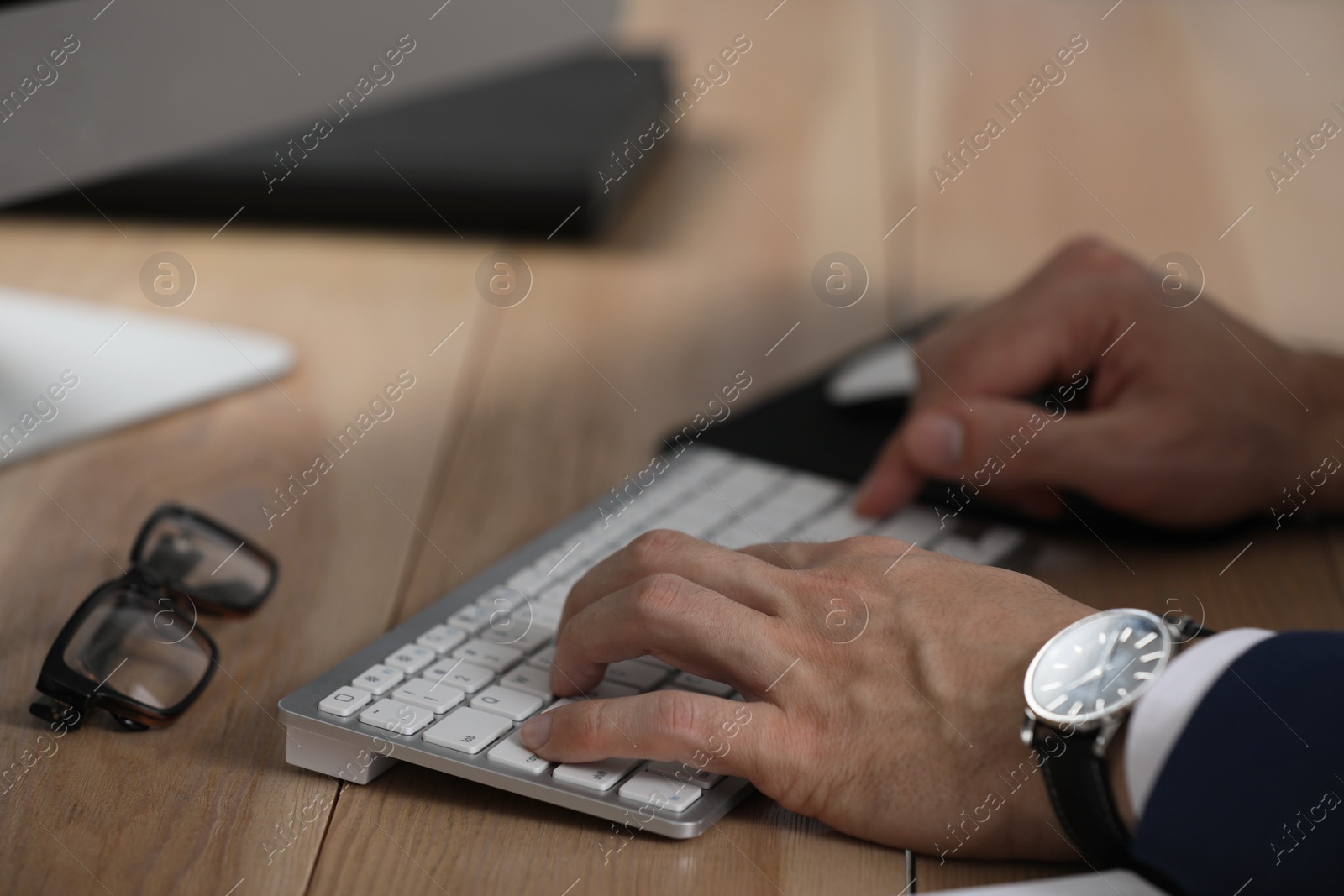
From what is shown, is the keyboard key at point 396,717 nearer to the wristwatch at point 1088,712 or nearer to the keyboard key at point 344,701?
the keyboard key at point 344,701

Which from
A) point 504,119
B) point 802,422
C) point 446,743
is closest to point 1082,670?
point 446,743

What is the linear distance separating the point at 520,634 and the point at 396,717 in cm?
11

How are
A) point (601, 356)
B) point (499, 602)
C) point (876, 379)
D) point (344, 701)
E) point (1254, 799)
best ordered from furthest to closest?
point (601, 356), point (876, 379), point (499, 602), point (344, 701), point (1254, 799)

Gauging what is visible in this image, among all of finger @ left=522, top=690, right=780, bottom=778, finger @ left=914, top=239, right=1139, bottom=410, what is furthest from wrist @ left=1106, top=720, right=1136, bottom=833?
finger @ left=914, top=239, right=1139, bottom=410

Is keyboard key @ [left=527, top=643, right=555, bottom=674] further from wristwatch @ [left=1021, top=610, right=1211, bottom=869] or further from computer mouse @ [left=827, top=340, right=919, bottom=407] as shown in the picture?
computer mouse @ [left=827, top=340, right=919, bottom=407]

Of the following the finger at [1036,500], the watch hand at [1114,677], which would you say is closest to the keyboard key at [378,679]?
the watch hand at [1114,677]

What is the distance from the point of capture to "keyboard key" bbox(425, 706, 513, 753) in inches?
23.4

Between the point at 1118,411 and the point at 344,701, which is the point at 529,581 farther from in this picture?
the point at 1118,411

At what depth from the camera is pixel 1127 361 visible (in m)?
0.89

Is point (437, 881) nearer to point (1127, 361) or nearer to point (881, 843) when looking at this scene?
point (881, 843)

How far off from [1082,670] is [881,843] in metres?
0.13

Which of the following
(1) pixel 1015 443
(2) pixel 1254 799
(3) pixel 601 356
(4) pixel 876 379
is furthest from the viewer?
(3) pixel 601 356

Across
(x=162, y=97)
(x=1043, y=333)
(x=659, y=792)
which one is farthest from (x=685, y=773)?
(x=162, y=97)

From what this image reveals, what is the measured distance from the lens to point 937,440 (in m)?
0.85
